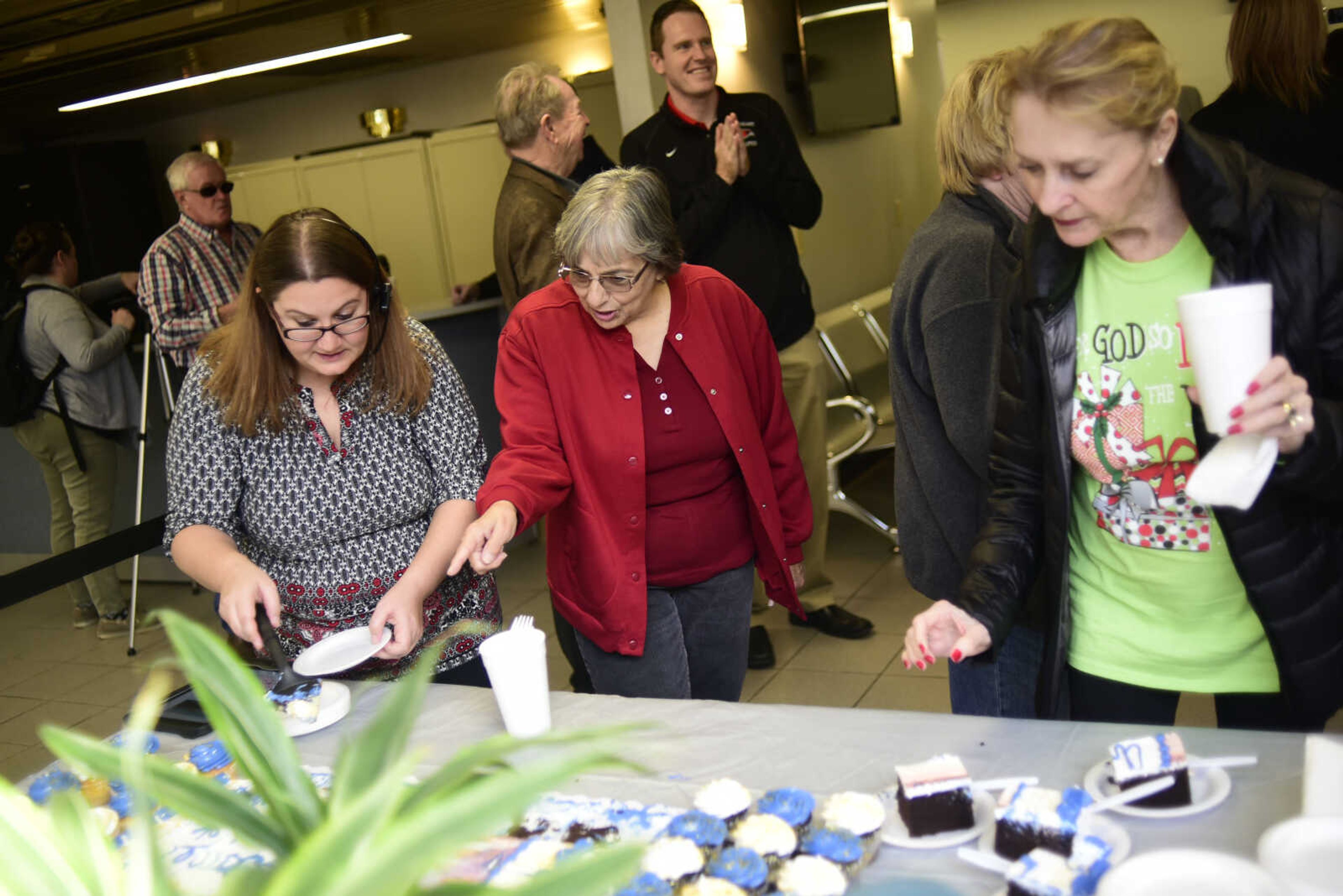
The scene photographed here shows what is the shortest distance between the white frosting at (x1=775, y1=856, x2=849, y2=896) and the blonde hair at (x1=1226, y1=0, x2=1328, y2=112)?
8.12ft

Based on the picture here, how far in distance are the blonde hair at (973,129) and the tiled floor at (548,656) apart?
145cm

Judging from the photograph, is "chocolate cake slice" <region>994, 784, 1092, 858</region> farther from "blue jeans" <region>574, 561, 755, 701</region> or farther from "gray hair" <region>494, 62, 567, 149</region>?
"gray hair" <region>494, 62, 567, 149</region>

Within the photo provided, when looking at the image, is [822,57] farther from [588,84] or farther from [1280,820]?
[1280,820]

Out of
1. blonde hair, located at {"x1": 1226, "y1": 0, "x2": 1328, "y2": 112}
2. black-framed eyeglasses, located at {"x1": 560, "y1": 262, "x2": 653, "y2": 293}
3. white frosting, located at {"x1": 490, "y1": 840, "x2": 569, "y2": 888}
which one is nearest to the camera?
white frosting, located at {"x1": 490, "y1": 840, "x2": 569, "y2": 888}

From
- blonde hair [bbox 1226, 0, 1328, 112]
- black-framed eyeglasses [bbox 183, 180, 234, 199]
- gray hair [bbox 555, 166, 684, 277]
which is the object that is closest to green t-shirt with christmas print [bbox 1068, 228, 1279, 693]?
gray hair [bbox 555, 166, 684, 277]

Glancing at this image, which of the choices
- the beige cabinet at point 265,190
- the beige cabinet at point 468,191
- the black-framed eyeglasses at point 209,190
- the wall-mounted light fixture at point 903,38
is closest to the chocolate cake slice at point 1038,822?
the black-framed eyeglasses at point 209,190

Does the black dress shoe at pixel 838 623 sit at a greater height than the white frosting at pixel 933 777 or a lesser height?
lesser

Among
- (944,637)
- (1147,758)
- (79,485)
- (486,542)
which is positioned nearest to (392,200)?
(79,485)

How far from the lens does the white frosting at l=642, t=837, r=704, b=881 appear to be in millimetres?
1162

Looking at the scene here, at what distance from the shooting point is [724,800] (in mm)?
1275

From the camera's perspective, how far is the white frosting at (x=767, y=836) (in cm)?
119

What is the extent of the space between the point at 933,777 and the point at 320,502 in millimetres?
1168

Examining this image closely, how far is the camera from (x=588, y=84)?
19.9ft

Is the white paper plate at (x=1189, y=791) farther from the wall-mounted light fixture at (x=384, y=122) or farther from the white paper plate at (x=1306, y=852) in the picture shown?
the wall-mounted light fixture at (x=384, y=122)
